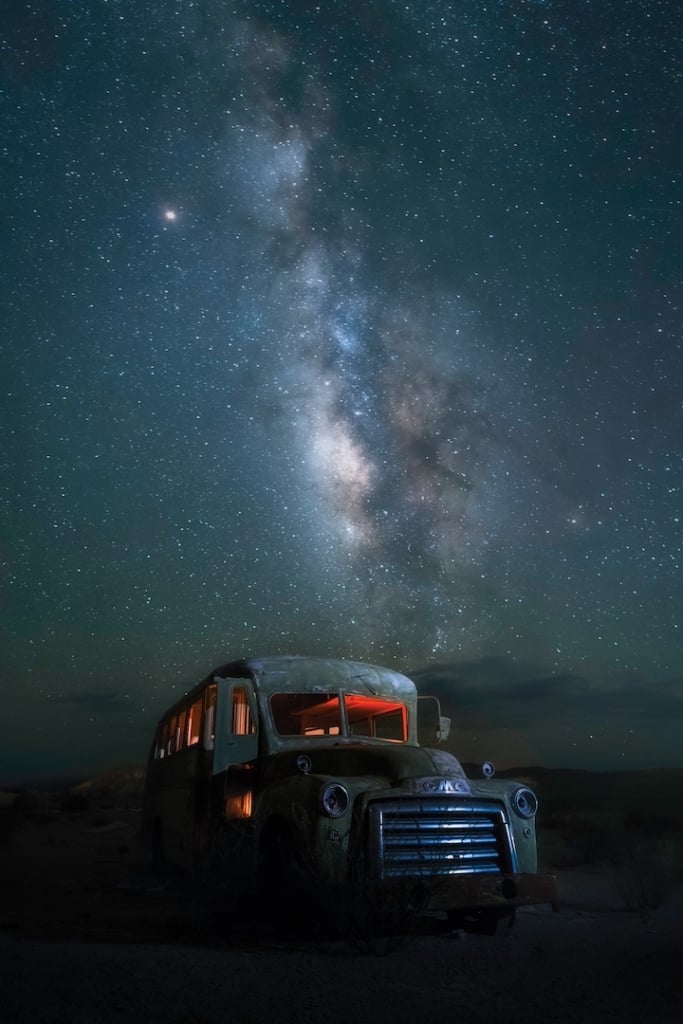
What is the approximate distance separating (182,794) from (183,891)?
5.16ft

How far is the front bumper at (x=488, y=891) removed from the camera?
21.3 feet

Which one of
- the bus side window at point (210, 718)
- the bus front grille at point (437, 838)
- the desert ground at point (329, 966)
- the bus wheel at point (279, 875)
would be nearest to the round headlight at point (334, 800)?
the bus front grille at point (437, 838)

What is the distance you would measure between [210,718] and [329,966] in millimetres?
4208

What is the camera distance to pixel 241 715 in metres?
8.91

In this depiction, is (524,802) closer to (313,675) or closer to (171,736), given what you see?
(313,675)

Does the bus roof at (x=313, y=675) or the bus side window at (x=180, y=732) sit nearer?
the bus roof at (x=313, y=675)

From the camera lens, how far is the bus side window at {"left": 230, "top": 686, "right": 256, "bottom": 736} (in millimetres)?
8727

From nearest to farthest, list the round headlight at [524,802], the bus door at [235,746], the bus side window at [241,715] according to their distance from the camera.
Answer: the round headlight at [524,802] < the bus door at [235,746] < the bus side window at [241,715]

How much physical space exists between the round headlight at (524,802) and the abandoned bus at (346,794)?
0.01 m

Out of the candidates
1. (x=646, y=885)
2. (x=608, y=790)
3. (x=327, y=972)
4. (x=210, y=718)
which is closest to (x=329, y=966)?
(x=327, y=972)

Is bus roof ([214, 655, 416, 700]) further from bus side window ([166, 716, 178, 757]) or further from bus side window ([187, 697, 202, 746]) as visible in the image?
bus side window ([166, 716, 178, 757])

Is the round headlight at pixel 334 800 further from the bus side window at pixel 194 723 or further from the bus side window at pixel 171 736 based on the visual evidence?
the bus side window at pixel 171 736

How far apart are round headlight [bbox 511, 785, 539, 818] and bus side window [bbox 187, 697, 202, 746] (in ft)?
13.1

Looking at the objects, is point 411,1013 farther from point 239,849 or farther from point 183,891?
point 183,891
